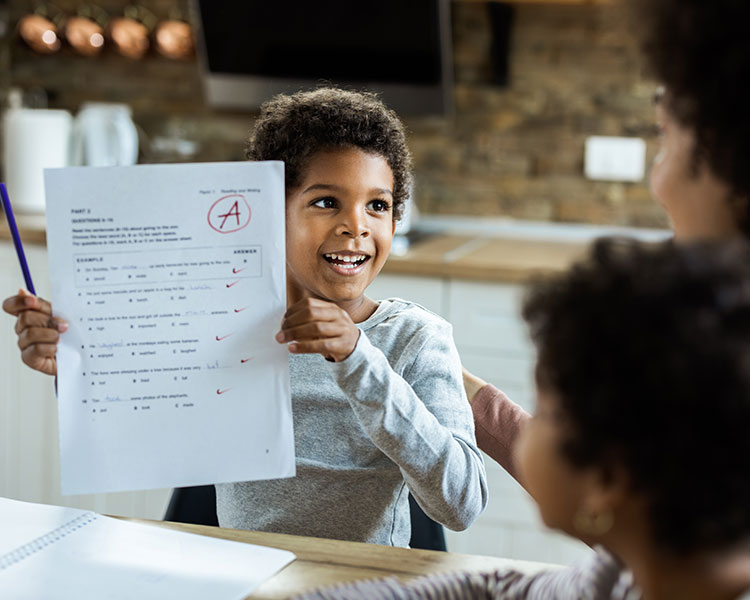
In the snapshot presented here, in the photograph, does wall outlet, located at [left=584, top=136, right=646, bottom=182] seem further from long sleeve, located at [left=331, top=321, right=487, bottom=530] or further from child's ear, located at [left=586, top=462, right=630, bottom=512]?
child's ear, located at [left=586, top=462, right=630, bottom=512]

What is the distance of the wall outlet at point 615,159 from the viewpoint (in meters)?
2.68

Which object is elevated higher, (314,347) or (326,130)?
(326,130)

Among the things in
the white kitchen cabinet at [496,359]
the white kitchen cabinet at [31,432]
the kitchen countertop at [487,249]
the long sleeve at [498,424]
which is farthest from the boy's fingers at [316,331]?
the white kitchen cabinet at [31,432]

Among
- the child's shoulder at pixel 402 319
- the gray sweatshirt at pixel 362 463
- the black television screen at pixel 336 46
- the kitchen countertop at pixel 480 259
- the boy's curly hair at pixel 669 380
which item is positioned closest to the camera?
the boy's curly hair at pixel 669 380

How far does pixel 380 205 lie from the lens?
126cm

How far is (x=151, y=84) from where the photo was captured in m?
3.05

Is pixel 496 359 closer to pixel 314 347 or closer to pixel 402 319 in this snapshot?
pixel 402 319

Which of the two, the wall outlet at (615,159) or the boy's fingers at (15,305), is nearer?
the boy's fingers at (15,305)

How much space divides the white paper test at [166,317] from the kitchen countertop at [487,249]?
1068 millimetres

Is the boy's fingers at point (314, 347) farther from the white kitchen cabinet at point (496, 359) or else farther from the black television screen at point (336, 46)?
the black television screen at point (336, 46)

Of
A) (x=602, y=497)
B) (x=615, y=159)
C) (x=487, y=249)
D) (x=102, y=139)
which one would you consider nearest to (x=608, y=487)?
(x=602, y=497)

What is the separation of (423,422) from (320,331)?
0.53ft

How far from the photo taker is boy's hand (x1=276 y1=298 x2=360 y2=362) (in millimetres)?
1004

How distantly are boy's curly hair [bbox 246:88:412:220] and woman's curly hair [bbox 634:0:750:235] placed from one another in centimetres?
49
